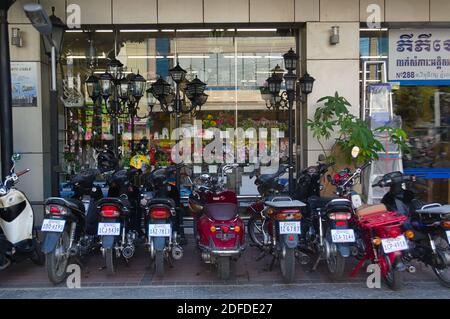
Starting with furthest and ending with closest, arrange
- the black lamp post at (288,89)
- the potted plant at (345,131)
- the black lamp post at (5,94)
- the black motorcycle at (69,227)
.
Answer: the black lamp post at (288,89) → the potted plant at (345,131) → the black lamp post at (5,94) → the black motorcycle at (69,227)

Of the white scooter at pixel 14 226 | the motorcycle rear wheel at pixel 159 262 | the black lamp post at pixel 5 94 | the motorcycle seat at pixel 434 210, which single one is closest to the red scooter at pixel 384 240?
the motorcycle seat at pixel 434 210

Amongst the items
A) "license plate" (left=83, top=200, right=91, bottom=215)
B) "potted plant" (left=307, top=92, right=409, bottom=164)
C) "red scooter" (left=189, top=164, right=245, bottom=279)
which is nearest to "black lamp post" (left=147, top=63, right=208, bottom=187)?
"potted plant" (left=307, top=92, right=409, bottom=164)

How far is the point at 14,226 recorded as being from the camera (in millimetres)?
5938

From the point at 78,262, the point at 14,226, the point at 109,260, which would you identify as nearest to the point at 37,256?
the point at 78,262

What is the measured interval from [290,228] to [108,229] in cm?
216

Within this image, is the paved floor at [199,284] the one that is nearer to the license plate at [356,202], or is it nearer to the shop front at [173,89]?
the license plate at [356,202]

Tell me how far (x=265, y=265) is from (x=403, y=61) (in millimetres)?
5177

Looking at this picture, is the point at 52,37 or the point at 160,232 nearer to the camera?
the point at 160,232

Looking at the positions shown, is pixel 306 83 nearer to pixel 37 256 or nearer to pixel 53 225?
pixel 53 225

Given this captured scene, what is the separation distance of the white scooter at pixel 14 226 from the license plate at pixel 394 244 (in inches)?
170

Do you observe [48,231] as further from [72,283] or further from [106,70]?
[106,70]

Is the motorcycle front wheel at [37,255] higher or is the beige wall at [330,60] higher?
the beige wall at [330,60]

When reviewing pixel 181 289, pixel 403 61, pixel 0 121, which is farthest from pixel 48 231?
pixel 403 61

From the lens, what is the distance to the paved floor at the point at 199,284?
17.8 feet
